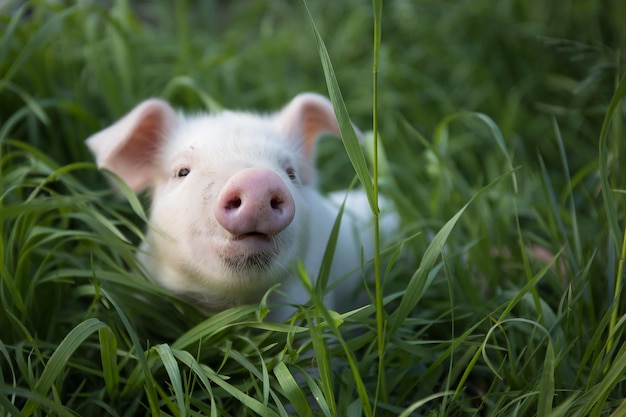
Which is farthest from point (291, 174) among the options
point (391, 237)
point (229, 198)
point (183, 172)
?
point (391, 237)

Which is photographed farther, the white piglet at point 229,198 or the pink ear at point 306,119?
the pink ear at point 306,119

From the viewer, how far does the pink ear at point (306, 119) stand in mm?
2209

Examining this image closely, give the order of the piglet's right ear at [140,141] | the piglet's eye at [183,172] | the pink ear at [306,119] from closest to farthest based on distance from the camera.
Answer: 1. the piglet's eye at [183,172]
2. the piglet's right ear at [140,141]
3. the pink ear at [306,119]

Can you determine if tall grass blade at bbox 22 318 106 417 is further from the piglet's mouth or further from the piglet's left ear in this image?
the piglet's left ear

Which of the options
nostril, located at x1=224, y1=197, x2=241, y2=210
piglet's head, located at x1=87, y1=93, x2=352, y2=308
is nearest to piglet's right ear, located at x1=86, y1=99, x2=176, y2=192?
piglet's head, located at x1=87, y1=93, x2=352, y2=308

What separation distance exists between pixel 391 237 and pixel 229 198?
1.10m

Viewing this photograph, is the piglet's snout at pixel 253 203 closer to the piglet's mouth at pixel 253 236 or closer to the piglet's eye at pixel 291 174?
the piglet's mouth at pixel 253 236

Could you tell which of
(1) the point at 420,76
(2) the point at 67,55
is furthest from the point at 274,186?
(1) the point at 420,76

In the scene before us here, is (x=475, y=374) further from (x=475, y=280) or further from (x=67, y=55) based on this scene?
(x=67, y=55)

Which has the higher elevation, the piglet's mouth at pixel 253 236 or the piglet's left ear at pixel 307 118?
the piglet's left ear at pixel 307 118

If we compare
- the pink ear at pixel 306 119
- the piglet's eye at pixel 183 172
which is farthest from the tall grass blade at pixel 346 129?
the pink ear at pixel 306 119

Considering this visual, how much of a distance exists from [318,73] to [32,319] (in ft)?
8.52

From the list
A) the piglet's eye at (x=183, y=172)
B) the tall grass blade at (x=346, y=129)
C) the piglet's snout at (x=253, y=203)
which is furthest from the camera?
the piglet's eye at (x=183, y=172)

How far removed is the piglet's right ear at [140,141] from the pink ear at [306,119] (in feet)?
1.34
